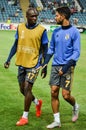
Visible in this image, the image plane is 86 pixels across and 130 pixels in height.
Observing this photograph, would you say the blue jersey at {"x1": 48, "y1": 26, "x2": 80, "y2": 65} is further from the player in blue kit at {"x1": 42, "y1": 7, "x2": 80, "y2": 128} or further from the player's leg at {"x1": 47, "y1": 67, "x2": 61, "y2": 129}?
the player's leg at {"x1": 47, "y1": 67, "x2": 61, "y2": 129}

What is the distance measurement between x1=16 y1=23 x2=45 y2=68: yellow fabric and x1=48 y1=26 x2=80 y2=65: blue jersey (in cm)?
40

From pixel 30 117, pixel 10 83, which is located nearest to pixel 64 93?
pixel 30 117

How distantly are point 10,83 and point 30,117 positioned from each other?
4.70 metres

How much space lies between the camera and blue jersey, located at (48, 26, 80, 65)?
747cm

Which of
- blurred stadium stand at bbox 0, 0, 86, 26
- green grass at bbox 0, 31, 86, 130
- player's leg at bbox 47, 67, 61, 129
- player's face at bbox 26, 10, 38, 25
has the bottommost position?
blurred stadium stand at bbox 0, 0, 86, 26

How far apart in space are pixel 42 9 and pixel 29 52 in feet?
154

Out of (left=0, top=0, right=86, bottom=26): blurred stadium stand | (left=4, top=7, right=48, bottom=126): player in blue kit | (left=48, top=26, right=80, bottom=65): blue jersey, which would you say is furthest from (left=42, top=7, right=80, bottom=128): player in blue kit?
(left=0, top=0, right=86, bottom=26): blurred stadium stand

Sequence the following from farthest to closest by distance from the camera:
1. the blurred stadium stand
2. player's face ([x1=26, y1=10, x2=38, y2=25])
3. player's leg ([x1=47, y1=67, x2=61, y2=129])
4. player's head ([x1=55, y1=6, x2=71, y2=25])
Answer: the blurred stadium stand, player's face ([x1=26, y1=10, x2=38, y2=25]), player's leg ([x1=47, y1=67, x2=61, y2=129]), player's head ([x1=55, y1=6, x2=71, y2=25])

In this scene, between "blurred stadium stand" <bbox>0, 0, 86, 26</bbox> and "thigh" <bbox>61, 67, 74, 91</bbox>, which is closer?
"thigh" <bbox>61, 67, 74, 91</bbox>

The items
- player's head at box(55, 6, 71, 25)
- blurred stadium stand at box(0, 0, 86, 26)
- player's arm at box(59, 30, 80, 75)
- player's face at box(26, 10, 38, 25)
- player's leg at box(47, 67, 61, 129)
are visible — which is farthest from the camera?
blurred stadium stand at box(0, 0, 86, 26)

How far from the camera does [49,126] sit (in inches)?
306

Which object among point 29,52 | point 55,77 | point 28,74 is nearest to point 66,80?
point 55,77

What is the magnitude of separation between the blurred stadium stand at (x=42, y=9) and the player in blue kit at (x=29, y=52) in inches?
1649

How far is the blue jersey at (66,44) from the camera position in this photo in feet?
24.5
